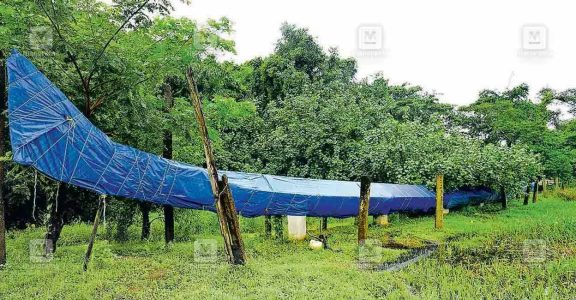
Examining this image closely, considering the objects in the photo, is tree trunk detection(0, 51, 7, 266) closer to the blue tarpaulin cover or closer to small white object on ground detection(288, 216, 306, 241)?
the blue tarpaulin cover

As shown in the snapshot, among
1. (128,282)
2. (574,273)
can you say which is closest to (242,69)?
(128,282)

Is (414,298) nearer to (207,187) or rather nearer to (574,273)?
(574,273)

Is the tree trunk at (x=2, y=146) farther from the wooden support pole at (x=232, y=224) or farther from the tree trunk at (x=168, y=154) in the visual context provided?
the wooden support pole at (x=232, y=224)

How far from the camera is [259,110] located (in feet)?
70.3

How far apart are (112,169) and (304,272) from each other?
3.88 meters

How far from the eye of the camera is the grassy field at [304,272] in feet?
19.6

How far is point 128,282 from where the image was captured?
6.63m

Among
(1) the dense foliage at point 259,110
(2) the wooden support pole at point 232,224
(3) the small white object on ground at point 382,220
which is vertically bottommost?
(3) the small white object on ground at point 382,220

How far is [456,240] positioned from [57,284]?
860 centimetres

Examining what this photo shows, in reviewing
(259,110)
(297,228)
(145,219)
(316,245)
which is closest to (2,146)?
(145,219)

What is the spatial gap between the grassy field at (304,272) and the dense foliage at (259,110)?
2.68 m

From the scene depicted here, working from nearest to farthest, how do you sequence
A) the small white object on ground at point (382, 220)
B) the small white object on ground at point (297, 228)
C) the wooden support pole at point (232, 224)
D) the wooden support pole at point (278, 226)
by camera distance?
the wooden support pole at point (232, 224) < the small white object on ground at point (297, 228) < the wooden support pole at point (278, 226) < the small white object on ground at point (382, 220)

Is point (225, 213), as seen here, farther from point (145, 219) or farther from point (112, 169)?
point (145, 219)

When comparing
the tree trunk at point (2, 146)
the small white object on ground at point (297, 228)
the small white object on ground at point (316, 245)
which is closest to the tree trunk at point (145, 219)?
the small white object on ground at point (297, 228)
